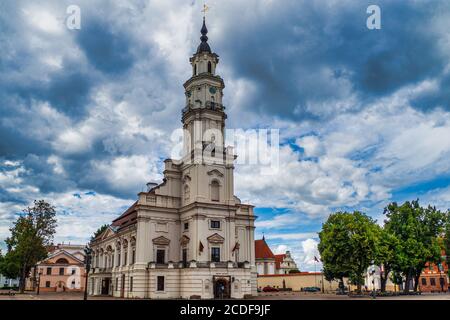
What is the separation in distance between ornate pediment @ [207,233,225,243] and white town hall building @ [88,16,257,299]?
0.13 metres

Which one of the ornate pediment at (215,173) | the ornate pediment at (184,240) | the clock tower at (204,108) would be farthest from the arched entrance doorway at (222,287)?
the clock tower at (204,108)

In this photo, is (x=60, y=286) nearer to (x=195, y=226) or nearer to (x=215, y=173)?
(x=195, y=226)

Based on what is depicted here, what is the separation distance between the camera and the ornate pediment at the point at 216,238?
5242 cm

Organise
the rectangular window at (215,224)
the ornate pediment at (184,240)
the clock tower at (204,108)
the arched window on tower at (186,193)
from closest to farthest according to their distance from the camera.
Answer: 1. the ornate pediment at (184,240)
2. the rectangular window at (215,224)
3. the arched window on tower at (186,193)
4. the clock tower at (204,108)

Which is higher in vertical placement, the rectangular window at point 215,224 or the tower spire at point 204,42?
the tower spire at point 204,42

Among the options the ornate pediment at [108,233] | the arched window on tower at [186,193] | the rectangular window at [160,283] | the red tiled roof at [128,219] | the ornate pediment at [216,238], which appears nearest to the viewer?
the rectangular window at [160,283]

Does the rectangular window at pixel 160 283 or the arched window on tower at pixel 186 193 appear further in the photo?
the arched window on tower at pixel 186 193

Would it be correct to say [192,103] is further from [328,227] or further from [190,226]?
[328,227]

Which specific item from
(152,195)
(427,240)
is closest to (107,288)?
(152,195)

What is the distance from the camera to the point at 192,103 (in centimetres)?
5984

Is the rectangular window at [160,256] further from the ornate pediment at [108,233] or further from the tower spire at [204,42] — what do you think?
the tower spire at [204,42]

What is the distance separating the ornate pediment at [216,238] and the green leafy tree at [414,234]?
987 inches

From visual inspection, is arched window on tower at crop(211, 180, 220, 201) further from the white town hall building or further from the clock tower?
the clock tower

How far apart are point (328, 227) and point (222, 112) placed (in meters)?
22.3
